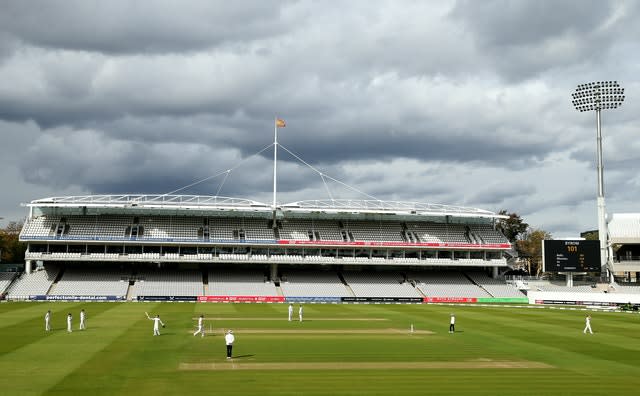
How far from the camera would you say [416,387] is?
21391 millimetres

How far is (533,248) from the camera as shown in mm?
118250

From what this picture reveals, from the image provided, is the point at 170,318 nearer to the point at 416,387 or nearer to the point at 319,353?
the point at 319,353

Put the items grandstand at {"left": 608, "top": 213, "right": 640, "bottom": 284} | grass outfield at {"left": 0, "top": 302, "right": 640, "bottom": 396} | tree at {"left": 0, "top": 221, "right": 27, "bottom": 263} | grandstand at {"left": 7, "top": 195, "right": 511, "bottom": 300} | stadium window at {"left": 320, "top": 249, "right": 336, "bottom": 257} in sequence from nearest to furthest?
grass outfield at {"left": 0, "top": 302, "right": 640, "bottom": 396} < grandstand at {"left": 7, "top": 195, "right": 511, "bottom": 300} < grandstand at {"left": 608, "top": 213, "right": 640, "bottom": 284} < stadium window at {"left": 320, "top": 249, "right": 336, "bottom": 257} < tree at {"left": 0, "top": 221, "right": 27, "bottom": 263}

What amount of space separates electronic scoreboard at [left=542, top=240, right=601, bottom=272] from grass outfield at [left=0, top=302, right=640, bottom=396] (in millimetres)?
26610

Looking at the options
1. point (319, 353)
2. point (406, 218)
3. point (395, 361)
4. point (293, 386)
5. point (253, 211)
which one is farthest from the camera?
point (406, 218)

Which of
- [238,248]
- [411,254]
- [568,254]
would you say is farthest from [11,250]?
[568,254]

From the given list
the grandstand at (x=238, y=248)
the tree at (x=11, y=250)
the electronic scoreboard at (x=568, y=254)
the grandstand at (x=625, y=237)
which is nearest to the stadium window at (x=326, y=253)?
the grandstand at (x=238, y=248)

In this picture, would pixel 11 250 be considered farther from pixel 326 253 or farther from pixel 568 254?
pixel 568 254

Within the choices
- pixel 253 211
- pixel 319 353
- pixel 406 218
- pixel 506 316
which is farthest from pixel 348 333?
pixel 406 218

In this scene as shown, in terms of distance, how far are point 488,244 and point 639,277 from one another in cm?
3076

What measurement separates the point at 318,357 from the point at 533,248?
99591 mm

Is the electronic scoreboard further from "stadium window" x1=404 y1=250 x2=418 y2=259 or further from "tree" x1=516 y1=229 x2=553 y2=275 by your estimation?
"tree" x1=516 y1=229 x2=553 y2=275

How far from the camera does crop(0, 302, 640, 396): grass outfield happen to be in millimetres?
21281

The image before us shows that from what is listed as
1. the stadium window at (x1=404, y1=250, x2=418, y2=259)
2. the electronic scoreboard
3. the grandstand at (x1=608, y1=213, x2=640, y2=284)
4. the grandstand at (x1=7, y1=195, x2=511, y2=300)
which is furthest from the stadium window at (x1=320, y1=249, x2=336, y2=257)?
the grandstand at (x1=608, y1=213, x2=640, y2=284)
